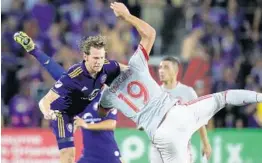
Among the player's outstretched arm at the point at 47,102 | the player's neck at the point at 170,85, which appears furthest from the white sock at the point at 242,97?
the player's outstretched arm at the point at 47,102

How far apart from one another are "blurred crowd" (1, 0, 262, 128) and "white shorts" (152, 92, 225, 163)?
573cm

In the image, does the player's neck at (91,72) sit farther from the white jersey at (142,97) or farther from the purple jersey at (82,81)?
the white jersey at (142,97)

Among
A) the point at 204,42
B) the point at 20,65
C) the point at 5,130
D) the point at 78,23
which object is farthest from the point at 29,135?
the point at 204,42

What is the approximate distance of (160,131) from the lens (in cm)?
915

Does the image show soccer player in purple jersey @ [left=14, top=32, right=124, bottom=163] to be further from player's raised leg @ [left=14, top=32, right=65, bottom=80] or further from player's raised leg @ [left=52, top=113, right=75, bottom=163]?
player's raised leg @ [left=14, top=32, right=65, bottom=80]

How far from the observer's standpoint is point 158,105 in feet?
30.4

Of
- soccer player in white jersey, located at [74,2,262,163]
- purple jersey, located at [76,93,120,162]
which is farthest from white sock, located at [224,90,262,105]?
purple jersey, located at [76,93,120,162]

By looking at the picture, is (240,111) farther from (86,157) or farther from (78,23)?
(86,157)

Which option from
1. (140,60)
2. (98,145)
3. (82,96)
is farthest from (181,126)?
(98,145)

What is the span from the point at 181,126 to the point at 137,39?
7.82m

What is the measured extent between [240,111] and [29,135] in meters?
3.86

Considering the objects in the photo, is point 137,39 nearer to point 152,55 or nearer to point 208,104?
point 152,55

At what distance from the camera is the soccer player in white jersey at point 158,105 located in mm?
9133

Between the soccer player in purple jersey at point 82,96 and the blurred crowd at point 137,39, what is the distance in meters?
4.85
